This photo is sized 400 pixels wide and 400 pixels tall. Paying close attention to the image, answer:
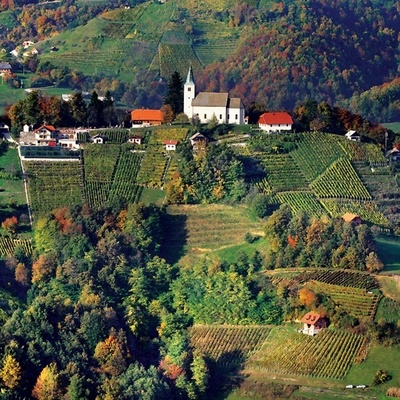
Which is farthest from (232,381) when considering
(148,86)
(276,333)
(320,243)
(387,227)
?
(148,86)

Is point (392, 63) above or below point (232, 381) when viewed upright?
below

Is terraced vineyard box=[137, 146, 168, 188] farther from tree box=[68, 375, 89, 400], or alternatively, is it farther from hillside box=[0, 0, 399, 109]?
hillside box=[0, 0, 399, 109]

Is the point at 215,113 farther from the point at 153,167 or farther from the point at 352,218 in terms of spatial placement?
the point at 352,218

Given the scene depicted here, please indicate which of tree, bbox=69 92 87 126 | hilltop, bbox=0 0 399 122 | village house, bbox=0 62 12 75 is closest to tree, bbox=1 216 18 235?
tree, bbox=69 92 87 126

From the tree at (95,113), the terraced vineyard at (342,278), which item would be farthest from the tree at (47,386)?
the tree at (95,113)

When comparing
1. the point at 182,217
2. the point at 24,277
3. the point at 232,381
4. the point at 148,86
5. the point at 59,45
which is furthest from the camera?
the point at 59,45

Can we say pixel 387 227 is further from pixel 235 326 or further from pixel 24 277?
pixel 24 277
